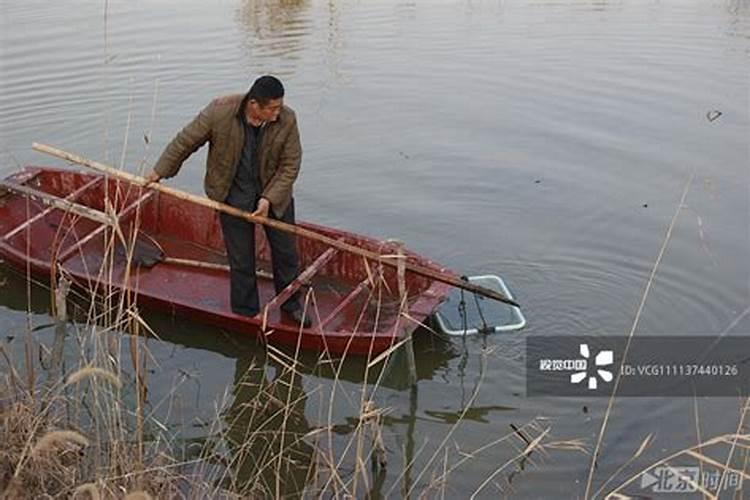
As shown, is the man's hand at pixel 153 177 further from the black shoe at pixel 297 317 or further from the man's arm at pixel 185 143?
the black shoe at pixel 297 317

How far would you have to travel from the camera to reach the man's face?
5.76 m

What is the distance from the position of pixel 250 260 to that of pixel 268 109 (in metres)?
1.41

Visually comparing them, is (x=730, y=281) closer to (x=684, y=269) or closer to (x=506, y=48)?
(x=684, y=269)

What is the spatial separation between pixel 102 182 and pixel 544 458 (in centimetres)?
511

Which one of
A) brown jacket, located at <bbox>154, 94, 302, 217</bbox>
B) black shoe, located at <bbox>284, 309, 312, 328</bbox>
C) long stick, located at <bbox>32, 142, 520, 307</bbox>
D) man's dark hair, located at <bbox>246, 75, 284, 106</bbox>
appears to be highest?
man's dark hair, located at <bbox>246, 75, 284, 106</bbox>

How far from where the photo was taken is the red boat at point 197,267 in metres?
6.52

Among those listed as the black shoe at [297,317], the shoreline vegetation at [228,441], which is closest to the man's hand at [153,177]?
the shoreline vegetation at [228,441]

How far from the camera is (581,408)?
6.15 m

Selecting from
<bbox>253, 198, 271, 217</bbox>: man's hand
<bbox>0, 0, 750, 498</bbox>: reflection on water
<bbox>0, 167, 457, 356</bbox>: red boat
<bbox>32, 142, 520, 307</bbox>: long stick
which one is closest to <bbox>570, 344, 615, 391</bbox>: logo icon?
<bbox>0, 0, 750, 498</bbox>: reflection on water

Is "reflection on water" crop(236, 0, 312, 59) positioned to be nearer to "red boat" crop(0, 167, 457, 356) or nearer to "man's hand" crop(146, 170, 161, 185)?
"red boat" crop(0, 167, 457, 356)

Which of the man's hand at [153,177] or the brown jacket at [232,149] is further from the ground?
the brown jacket at [232,149]

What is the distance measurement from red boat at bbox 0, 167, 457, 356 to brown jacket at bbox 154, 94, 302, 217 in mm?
528

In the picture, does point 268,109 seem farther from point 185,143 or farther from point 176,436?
point 176,436

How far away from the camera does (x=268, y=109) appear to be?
5.80m
